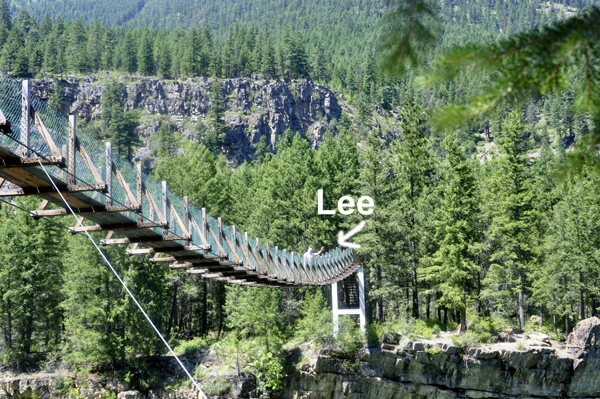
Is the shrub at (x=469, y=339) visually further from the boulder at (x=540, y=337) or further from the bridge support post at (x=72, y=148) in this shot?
the bridge support post at (x=72, y=148)

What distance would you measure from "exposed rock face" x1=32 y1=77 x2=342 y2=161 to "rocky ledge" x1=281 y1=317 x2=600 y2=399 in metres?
50.2

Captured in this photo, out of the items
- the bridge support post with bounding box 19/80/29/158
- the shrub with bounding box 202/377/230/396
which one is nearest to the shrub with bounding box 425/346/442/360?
the shrub with bounding box 202/377/230/396

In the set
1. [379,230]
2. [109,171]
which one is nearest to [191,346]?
[379,230]

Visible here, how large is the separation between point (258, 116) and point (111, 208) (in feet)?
218

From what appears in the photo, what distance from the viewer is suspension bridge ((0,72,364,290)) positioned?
18.0ft

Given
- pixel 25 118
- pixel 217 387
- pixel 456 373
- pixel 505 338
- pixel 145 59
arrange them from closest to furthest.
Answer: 1. pixel 25 118
2. pixel 217 387
3. pixel 456 373
4. pixel 505 338
5. pixel 145 59

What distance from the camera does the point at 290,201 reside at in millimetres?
26266

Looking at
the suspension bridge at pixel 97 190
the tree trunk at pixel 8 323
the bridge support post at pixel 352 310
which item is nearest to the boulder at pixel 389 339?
the bridge support post at pixel 352 310

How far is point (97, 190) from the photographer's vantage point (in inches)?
251

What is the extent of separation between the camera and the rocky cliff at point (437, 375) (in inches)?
758

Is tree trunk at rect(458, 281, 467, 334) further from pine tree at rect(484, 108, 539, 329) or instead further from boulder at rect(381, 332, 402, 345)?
boulder at rect(381, 332, 402, 345)

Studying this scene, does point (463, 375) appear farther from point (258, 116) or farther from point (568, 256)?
point (258, 116)

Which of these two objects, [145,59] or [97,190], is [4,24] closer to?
[145,59]

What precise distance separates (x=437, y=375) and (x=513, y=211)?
347 inches
